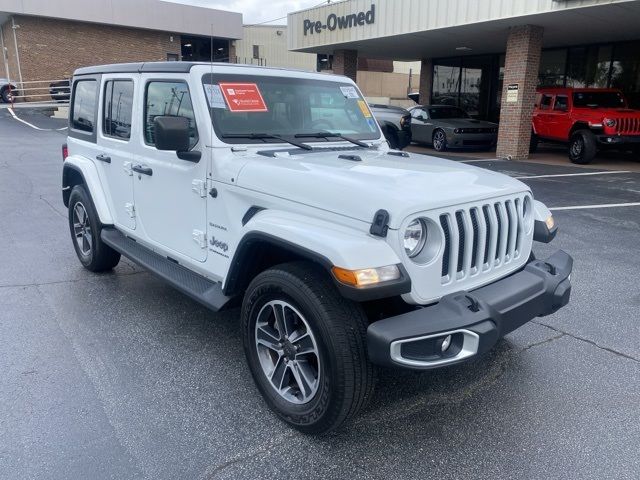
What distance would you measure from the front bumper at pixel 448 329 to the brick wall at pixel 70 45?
34334 millimetres

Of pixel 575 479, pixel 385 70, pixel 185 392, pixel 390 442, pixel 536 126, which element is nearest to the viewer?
pixel 575 479

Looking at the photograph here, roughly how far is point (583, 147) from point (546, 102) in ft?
7.35

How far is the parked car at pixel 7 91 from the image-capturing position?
2947cm

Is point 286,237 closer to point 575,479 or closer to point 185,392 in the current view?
point 185,392

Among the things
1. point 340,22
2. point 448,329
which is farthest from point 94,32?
point 448,329

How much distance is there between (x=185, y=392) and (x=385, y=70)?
4734cm

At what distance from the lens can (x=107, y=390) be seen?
3287 mm

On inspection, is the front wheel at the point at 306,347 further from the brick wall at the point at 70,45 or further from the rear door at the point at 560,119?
the brick wall at the point at 70,45

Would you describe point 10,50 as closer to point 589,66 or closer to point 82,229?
point 589,66

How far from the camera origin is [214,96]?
3600 millimetres

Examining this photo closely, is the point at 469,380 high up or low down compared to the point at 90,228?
down

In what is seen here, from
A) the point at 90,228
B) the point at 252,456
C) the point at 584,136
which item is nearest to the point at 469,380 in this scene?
the point at 252,456

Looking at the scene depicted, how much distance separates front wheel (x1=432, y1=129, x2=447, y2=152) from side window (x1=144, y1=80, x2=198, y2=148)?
13374 mm

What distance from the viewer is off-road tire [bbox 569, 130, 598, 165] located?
1386 centimetres
